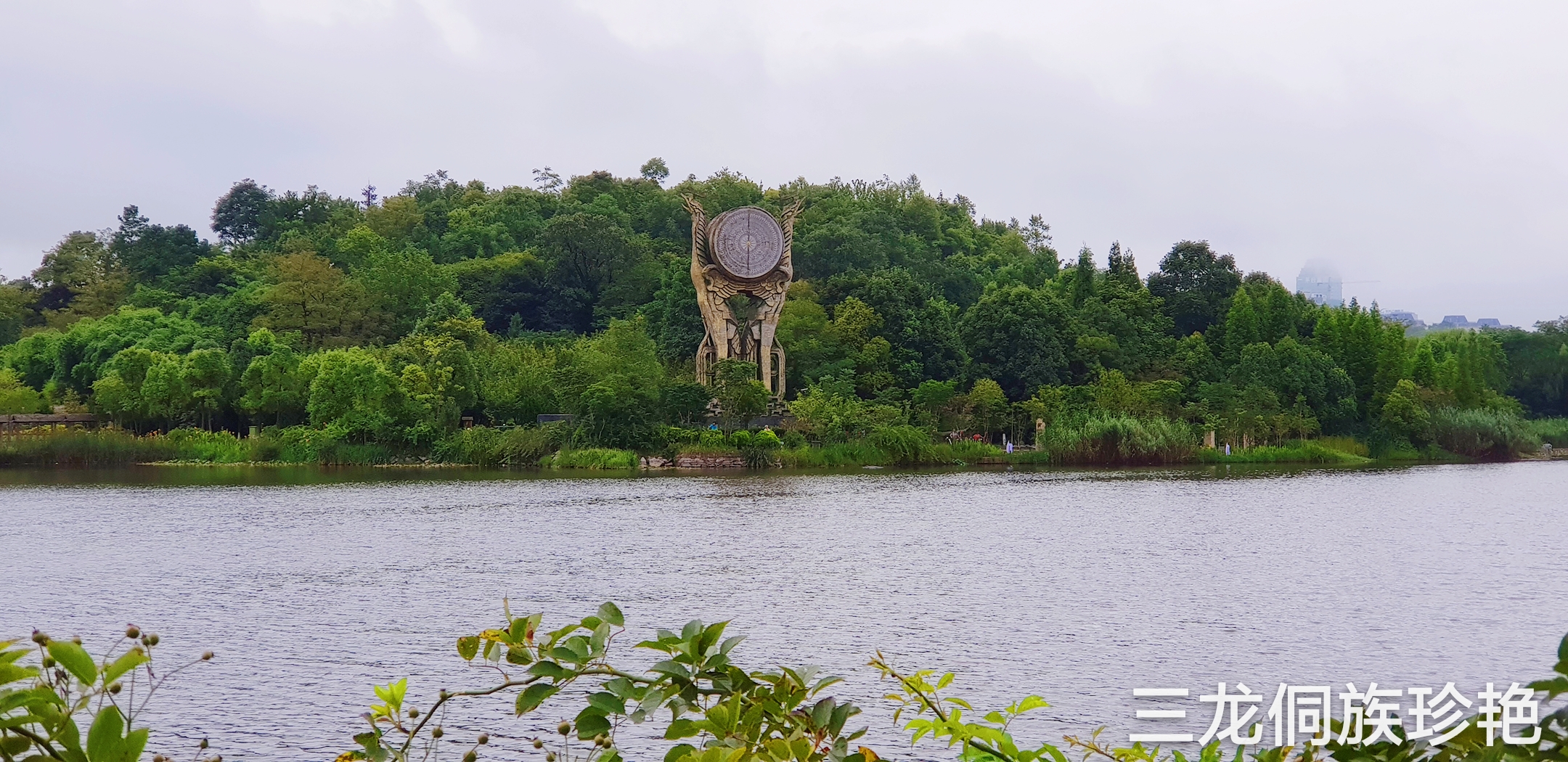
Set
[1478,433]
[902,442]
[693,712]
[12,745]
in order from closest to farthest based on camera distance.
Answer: [12,745] < [693,712] < [902,442] < [1478,433]

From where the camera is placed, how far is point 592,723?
7.77ft

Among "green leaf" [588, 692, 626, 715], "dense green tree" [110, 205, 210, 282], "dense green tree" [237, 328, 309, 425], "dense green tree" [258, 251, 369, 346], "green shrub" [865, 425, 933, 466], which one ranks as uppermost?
"dense green tree" [110, 205, 210, 282]

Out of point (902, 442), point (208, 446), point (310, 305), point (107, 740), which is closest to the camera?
point (107, 740)

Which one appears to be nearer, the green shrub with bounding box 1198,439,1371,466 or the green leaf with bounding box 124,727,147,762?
the green leaf with bounding box 124,727,147,762

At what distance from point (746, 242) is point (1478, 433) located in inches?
992

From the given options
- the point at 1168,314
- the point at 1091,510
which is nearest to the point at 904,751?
the point at 1091,510

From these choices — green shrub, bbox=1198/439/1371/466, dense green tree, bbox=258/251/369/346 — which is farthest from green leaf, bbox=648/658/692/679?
dense green tree, bbox=258/251/369/346

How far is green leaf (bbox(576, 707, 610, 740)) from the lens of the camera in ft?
7.70

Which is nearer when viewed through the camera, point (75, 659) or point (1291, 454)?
point (75, 659)

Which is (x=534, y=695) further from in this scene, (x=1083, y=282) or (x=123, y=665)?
(x=1083, y=282)

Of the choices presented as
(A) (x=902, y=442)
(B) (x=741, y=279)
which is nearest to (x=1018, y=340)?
(A) (x=902, y=442)

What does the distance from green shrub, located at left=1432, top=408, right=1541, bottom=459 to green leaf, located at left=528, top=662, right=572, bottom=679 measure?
154ft

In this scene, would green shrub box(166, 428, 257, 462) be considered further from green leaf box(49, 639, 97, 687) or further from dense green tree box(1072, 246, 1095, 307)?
green leaf box(49, 639, 97, 687)

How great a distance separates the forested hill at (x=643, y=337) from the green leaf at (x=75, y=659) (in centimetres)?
3304
